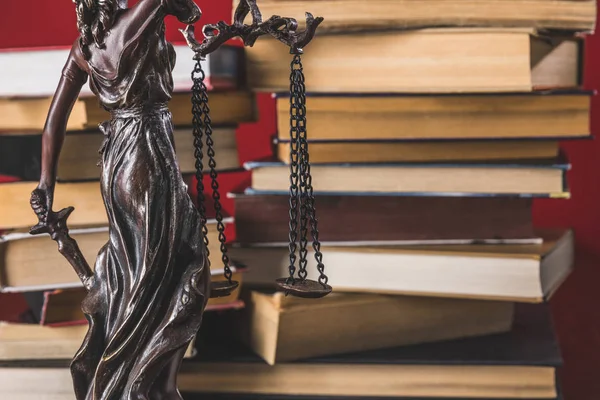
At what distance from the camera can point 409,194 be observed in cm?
111

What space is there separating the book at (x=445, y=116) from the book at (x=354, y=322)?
20 cm

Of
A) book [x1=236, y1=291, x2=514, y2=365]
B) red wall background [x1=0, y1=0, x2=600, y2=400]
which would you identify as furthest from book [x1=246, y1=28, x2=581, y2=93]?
red wall background [x1=0, y1=0, x2=600, y2=400]

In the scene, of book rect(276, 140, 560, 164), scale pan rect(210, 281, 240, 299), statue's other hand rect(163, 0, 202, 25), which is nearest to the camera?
statue's other hand rect(163, 0, 202, 25)

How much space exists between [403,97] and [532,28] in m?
0.16

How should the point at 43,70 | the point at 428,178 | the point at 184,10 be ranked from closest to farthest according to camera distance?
the point at 184,10, the point at 43,70, the point at 428,178

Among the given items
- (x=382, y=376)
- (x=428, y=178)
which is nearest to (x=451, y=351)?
(x=382, y=376)

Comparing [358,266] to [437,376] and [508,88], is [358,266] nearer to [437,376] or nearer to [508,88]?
[437,376]

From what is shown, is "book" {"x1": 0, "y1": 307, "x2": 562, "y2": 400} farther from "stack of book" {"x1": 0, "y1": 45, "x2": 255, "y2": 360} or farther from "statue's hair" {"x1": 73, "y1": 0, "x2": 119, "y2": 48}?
"statue's hair" {"x1": 73, "y1": 0, "x2": 119, "y2": 48}

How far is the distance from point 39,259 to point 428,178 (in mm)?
458

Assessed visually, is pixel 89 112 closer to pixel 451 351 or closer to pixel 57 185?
pixel 57 185

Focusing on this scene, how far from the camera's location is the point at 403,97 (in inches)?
42.8

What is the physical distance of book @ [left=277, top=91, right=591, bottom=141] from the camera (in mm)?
1091

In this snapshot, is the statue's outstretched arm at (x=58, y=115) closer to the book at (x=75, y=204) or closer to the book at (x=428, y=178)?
the book at (x=75, y=204)

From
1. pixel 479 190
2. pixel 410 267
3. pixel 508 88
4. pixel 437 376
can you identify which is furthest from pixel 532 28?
pixel 437 376
